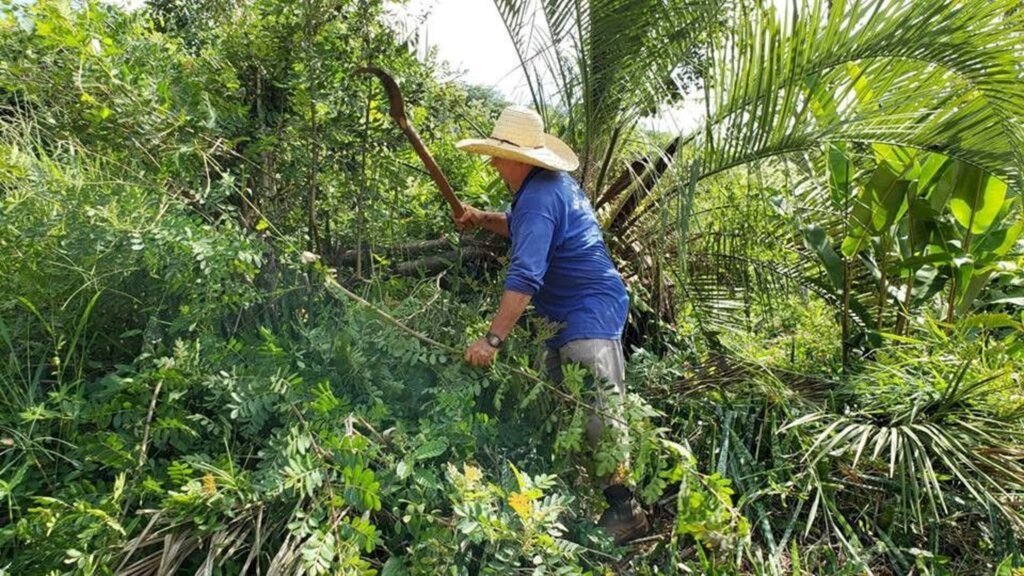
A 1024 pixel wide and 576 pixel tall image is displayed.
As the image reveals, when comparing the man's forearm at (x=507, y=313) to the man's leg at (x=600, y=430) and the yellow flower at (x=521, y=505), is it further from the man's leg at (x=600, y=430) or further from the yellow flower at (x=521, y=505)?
the yellow flower at (x=521, y=505)

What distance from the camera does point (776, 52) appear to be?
11.2 feet

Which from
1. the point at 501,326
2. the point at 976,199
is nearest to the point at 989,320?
the point at 976,199

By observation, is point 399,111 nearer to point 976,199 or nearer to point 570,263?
point 570,263

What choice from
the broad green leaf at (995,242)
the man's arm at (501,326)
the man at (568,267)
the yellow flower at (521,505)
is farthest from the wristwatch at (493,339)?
the broad green leaf at (995,242)

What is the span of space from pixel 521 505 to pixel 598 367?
3.08ft

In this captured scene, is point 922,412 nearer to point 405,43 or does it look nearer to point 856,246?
point 856,246

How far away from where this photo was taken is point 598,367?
2.94 meters

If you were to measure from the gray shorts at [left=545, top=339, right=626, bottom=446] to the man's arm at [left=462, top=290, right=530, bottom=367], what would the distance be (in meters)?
0.38

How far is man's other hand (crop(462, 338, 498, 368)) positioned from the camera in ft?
8.68

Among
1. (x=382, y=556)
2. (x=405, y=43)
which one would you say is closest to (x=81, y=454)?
(x=382, y=556)

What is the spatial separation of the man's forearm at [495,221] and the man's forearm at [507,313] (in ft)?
2.36

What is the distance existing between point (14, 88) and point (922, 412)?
3771 mm

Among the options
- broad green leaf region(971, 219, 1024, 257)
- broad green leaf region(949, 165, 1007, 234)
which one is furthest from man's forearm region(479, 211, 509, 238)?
broad green leaf region(971, 219, 1024, 257)

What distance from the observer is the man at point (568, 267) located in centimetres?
287
